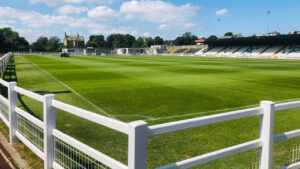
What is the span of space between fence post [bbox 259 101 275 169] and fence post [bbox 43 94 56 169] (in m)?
3.16

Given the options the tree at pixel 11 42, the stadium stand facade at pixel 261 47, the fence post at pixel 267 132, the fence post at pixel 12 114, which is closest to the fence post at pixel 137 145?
the fence post at pixel 267 132

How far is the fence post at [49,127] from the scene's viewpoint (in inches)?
160

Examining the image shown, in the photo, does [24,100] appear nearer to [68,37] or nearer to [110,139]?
[110,139]

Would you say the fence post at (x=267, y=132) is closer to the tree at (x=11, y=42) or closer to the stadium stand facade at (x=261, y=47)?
the stadium stand facade at (x=261, y=47)

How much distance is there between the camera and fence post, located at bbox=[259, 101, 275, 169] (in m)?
3.55

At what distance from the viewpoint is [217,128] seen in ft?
23.5

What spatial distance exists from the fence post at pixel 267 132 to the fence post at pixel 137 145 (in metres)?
1.97

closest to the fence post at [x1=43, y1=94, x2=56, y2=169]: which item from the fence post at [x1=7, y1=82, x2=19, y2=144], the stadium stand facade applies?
the fence post at [x1=7, y1=82, x2=19, y2=144]

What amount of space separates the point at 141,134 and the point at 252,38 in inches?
3100

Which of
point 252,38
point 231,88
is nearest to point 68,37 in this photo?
point 252,38

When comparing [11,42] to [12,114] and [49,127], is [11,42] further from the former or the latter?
[49,127]

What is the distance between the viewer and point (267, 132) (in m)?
3.59

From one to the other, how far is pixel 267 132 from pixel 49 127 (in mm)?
3300

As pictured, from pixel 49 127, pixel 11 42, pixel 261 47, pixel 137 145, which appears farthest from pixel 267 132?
pixel 11 42
